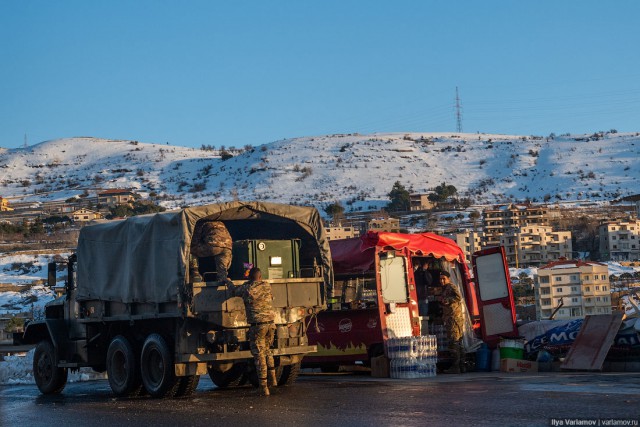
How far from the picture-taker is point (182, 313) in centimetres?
1462

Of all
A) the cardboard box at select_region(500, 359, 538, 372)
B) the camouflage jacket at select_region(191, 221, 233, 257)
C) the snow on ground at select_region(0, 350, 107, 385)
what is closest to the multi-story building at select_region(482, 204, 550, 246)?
the snow on ground at select_region(0, 350, 107, 385)

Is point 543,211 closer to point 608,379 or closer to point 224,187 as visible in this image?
point 224,187

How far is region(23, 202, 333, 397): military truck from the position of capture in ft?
49.1

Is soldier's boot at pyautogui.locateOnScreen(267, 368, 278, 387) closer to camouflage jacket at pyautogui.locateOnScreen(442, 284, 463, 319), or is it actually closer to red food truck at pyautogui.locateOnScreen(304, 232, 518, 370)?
red food truck at pyautogui.locateOnScreen(304, 232, 518, 370)

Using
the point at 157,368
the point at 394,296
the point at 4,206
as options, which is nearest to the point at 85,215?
the point at 4,206

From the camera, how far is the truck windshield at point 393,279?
18078mm

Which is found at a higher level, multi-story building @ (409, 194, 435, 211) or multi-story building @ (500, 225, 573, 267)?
multi-story building @ (409, 194, 435, 211)

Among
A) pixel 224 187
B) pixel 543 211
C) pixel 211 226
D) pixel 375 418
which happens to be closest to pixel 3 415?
pixel 211 226

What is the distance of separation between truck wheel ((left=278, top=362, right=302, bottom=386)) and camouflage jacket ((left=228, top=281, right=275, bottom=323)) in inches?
68.1

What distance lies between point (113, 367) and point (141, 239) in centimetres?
222

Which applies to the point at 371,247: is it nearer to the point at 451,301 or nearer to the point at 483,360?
the point at 451,301

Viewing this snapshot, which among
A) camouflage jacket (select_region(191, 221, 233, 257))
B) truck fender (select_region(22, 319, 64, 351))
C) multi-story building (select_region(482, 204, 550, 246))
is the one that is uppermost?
multi-story building (select_region(482, 204, 550, 246))

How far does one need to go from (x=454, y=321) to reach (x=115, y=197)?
131930 mm

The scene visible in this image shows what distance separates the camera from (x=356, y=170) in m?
166
